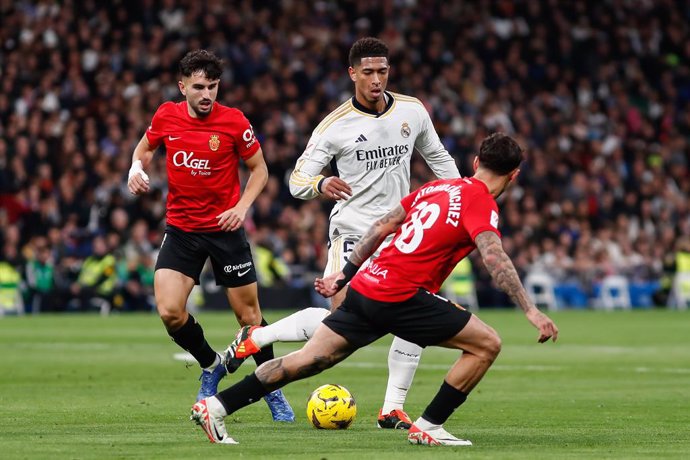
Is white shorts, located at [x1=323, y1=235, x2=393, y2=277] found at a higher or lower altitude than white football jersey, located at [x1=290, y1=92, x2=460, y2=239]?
lower

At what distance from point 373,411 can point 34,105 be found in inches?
765

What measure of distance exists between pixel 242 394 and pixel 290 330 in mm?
1243

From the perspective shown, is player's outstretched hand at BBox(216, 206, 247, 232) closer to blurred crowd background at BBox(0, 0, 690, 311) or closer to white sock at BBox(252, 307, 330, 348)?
white sock at BBox(252, 307, 330, 348)

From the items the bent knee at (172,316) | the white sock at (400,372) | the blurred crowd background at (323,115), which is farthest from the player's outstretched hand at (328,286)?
the blurred crowd background at (323,115)

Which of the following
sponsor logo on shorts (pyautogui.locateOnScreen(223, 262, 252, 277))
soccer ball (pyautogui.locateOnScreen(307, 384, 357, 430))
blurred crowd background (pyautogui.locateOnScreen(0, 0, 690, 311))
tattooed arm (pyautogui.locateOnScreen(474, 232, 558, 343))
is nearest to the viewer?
tattooed arm (pyautogui.locateOnScreen(474, 232, 558, 343))

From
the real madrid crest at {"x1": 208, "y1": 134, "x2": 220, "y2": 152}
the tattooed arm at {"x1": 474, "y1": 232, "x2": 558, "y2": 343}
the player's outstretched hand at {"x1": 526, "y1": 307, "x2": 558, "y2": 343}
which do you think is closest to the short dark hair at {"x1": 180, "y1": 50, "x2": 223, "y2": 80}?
the real madrid crest at {"x1": 208, "y1": 134, "x2": 220, "y2": 152}

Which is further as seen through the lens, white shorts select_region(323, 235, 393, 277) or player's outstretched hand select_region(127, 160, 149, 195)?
white shorts select_region(323, 235, 393, 277)

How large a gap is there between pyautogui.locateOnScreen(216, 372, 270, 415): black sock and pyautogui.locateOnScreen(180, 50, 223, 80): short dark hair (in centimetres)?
285

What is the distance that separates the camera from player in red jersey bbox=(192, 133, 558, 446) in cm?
845

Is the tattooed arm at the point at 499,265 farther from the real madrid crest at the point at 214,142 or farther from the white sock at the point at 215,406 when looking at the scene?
the real madrid crest at the point at 214,142

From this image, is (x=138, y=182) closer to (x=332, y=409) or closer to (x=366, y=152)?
(x=366, y=152)

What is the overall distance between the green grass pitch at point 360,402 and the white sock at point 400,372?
33cm

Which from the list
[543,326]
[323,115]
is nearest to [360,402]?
[543,326]

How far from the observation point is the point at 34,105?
95.4ft
